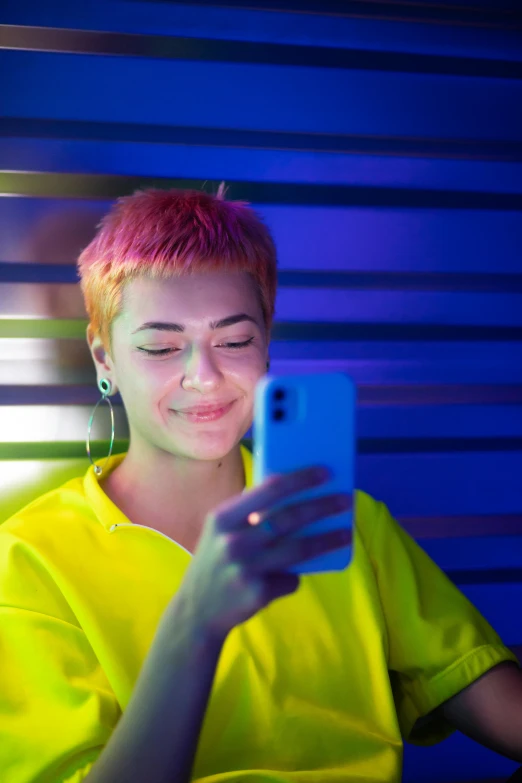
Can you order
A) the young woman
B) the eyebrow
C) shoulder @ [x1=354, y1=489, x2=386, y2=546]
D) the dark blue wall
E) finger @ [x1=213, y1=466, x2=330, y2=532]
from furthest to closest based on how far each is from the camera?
the dark blue wall → shoulder @ [x1=354, y1=489, x2=386, y2=546] → the eyebrow → the young woman → finger @ [x1=213, y1=466, x2=330, y2=532]

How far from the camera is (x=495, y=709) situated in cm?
196

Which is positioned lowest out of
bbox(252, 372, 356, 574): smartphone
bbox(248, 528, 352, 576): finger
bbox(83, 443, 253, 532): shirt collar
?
bbox(248, 528, 352, 576): finger

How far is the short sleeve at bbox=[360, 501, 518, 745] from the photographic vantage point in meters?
1.99

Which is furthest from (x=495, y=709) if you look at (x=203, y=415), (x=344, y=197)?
(x=344, y=197)

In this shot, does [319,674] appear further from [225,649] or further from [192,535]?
[192,535]

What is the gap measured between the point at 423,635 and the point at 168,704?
2.88 ft

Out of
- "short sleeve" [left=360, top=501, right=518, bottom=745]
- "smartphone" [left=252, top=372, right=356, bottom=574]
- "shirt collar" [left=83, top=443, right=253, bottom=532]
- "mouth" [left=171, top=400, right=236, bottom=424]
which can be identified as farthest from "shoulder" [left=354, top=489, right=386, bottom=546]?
"smartphone" [left=252, top=372, right=356, bottom=574]

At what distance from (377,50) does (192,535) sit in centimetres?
176

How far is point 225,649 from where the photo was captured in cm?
186

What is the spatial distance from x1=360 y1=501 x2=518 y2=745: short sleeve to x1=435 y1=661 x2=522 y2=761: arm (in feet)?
0.11

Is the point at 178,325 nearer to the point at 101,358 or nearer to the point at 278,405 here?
the point at 101,358

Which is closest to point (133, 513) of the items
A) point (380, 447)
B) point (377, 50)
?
point (380, 447)

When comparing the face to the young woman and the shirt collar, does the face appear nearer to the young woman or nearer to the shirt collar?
the young woman

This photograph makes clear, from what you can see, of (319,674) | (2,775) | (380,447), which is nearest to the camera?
(2,775)
